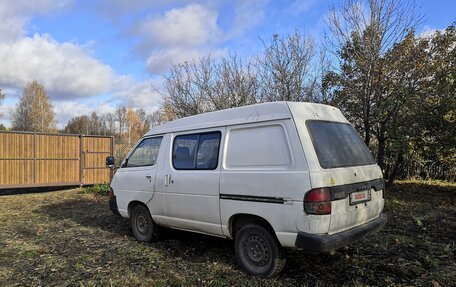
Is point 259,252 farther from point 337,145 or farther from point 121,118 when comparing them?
point 121,118

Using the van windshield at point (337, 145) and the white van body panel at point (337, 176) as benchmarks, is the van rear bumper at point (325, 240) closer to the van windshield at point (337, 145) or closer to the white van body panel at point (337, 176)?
→ the white van body panel at point (337, 176)

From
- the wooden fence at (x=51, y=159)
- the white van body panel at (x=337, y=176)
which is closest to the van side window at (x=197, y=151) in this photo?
the white van body panel at (x=337, y=176)

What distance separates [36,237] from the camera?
7016 millimetres

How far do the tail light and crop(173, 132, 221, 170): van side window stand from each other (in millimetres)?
1542

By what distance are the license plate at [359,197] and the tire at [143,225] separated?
3349mm

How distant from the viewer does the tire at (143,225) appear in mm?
6285

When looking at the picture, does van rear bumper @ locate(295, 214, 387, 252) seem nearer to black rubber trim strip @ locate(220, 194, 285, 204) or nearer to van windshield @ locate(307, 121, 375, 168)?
black rubber trim strip @ locate(220, 194, 285, 204)

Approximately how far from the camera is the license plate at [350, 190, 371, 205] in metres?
4.35

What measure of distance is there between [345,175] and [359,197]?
1.26 feet

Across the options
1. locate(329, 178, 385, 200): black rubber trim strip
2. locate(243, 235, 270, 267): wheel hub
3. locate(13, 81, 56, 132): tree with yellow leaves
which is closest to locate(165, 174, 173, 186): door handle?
locate(243, 235, 270, 267): wheel hub

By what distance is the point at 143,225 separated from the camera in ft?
21.4

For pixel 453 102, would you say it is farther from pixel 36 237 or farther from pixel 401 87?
pixel 36 237

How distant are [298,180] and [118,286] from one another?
2506 mm

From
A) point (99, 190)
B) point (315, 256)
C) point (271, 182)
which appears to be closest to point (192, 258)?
point (315, 256)
